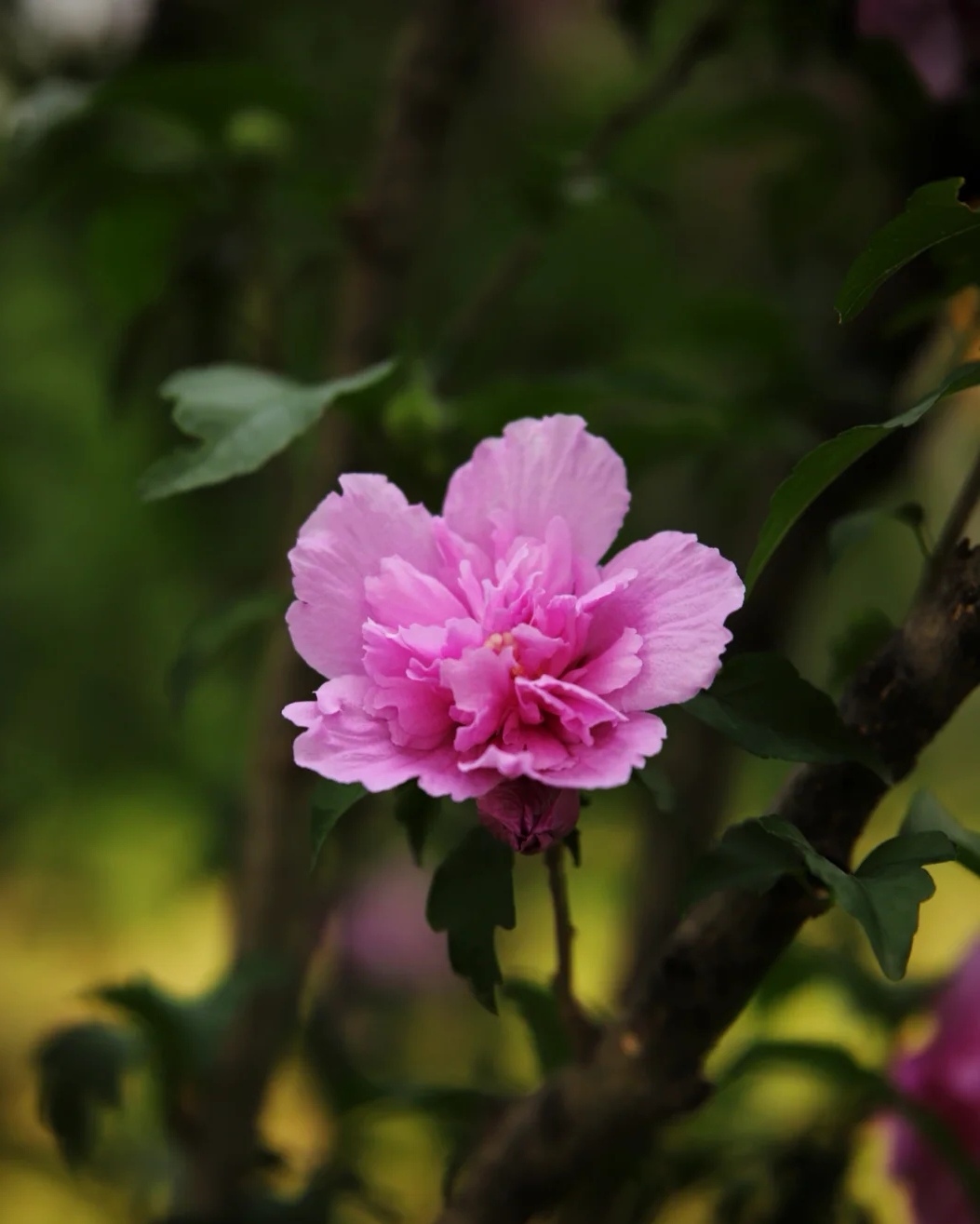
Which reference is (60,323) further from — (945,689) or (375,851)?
(945,689)

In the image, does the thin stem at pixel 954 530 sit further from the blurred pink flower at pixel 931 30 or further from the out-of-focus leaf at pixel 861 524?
the blurred pink flower at pixel 931 30

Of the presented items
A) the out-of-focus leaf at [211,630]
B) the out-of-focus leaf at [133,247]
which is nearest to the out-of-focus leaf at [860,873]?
the out-of-focus leaf at [211,630]

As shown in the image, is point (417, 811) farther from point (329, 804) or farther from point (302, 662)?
point (302, 662)

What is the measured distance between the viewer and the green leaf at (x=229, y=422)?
336 mm

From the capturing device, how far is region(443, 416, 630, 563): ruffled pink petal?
0.29 metres

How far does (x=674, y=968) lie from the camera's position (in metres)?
0.34

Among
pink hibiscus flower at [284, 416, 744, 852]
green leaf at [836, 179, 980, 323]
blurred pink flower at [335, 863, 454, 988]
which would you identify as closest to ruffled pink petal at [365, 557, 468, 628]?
pink hibiscus flower at [284, 416, 744, 852]

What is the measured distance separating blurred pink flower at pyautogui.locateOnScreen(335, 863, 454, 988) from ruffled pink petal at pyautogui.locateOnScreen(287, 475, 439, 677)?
0.78m

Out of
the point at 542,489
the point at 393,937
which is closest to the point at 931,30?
the point at 542,489

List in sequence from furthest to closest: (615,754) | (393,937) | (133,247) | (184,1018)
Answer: (393,937)
(133,247)
(184,1018)
(615,754)

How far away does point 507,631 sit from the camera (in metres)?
0.27

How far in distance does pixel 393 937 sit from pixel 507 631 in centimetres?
89

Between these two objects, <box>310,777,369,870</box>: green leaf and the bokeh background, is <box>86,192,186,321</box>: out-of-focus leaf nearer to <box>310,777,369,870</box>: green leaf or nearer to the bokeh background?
the bokeh background

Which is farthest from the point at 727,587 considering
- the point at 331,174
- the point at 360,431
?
the point at 331,174
